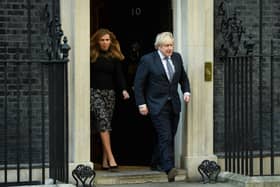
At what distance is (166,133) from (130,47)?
6.54ft

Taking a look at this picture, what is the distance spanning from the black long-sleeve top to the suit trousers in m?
0.77

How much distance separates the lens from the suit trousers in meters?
8.33

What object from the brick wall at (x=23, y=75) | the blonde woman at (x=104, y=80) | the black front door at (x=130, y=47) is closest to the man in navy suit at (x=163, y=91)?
the blonde woman at (x=104, y=80)

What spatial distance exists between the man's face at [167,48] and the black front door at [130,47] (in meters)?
1.33

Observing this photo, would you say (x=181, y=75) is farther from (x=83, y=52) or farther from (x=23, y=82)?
(x=23, y=82)

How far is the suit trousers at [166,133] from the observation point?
27.3 feet

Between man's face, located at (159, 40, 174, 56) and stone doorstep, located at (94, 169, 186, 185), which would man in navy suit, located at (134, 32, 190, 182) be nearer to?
man's face, located at (159, 40, 174, 56)

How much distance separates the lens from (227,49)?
354 inches

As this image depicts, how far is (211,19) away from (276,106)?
1403mm

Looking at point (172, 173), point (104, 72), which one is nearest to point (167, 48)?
point (104, 72)

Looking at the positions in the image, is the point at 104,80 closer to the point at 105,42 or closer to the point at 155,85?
the point at 105,42

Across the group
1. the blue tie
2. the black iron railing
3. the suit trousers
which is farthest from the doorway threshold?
the blue tie

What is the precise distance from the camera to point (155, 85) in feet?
27.7

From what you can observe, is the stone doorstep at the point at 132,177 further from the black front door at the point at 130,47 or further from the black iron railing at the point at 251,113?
the black front door at the point at 130,47
